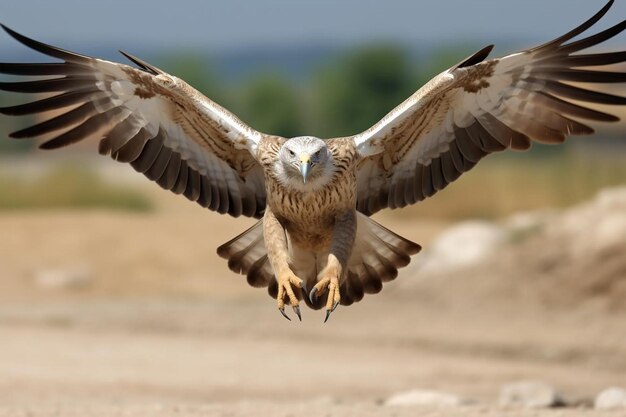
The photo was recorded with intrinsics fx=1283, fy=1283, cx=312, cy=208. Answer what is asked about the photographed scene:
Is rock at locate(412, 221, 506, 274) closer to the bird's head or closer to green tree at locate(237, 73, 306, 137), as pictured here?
the bird's head

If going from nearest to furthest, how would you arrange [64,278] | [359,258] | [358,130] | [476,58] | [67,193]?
[476,58] < [359,258] < [64,278] < [67,193] < [358,130]

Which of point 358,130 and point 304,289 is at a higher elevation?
point 358,130

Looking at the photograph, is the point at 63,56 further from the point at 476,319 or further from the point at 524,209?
the point at 524,209

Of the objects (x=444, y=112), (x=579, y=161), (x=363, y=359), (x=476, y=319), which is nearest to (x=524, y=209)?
(x=579, y=161)

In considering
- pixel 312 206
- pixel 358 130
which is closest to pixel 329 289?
pixel 312 206

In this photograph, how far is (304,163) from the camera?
25.4 feet

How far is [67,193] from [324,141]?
17561 mm

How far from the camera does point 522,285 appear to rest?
16062 millimetres

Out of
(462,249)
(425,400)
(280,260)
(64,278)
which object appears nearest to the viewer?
(280,260)

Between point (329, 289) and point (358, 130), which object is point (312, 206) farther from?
point (358, 130)

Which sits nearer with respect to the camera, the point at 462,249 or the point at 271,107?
the point at 462,249

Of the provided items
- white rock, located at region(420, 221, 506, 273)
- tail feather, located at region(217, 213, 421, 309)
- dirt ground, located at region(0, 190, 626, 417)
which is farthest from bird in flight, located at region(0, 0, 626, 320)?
white rock, located at region(420, 221, 506, 273)

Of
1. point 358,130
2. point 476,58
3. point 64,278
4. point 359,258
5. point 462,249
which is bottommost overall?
point 359,258

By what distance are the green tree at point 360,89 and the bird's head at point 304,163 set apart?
4486 cm
